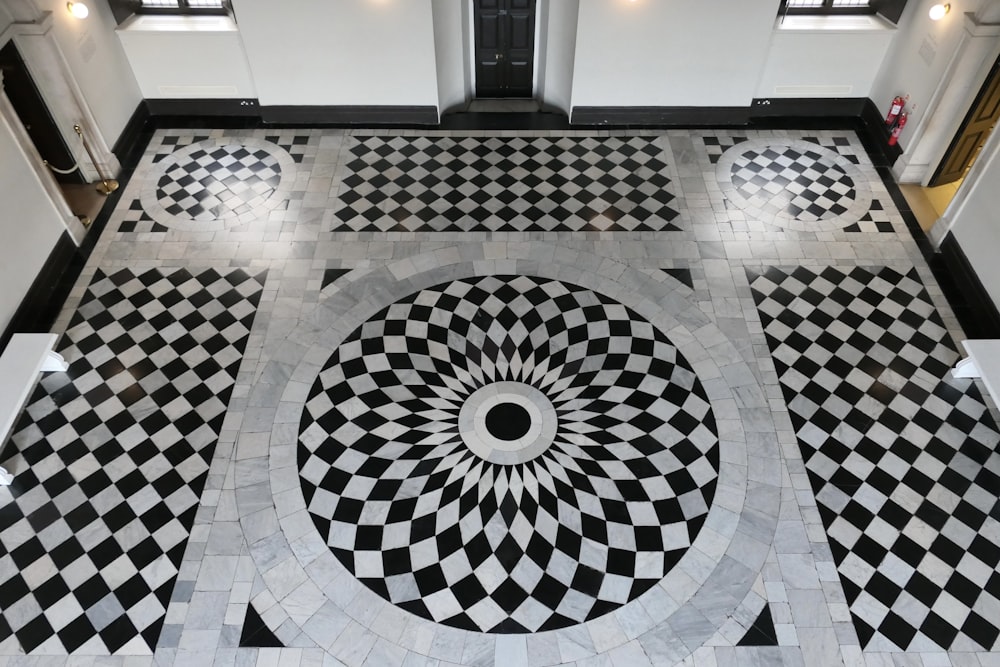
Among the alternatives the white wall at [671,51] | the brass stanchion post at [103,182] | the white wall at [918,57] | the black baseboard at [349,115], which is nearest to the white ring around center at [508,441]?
the black baseboard at [349,115]

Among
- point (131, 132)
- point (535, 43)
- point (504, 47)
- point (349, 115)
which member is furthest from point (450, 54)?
point (131, 132)

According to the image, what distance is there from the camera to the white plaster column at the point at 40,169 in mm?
8648

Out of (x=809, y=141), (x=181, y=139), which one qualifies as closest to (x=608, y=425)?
(x=809, y=141)

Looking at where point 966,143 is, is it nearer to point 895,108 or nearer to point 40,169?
point 895,108

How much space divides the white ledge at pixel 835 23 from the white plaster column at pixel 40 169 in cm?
1047

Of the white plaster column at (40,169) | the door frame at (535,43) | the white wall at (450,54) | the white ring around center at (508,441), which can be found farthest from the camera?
the door frame at (535,43)

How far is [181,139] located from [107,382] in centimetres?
490

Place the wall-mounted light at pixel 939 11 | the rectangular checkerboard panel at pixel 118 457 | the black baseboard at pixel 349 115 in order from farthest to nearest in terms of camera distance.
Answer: the black baseboard at pixel 349 115
the wall-mounted light at pixel 939 11
the rectangular checkerboard panel at pixel 118 457

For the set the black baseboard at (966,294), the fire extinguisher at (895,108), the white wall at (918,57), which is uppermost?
the white wall at (918,57)

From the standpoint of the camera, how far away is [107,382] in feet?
27.4

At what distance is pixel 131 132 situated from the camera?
37.4 feet

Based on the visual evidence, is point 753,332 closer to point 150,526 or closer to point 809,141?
point 809,141

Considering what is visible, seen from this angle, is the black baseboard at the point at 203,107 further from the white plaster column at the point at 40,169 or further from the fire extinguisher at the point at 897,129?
the fire extinguisher at the point at 897,129

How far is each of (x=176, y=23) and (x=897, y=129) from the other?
36.5ft
